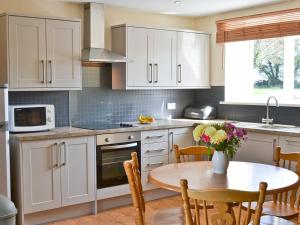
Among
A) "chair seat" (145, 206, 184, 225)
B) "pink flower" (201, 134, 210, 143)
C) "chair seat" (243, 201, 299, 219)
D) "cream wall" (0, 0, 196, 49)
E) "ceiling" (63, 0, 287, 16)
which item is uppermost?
"ceiling" (63, 0, 287, 16)

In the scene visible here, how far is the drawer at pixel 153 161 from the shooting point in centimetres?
484

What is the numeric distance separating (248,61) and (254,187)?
3270 mm

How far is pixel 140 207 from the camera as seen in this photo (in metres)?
2.69

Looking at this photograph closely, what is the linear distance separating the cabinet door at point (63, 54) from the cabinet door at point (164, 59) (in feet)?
3.66

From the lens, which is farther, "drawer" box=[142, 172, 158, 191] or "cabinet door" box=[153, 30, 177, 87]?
"cabinet door" box=[153, 30, 177, 87]

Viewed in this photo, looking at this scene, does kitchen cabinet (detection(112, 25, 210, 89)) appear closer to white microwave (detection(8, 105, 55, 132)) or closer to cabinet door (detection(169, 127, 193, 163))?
cabinet door (detection(169, 127, 193, 163))

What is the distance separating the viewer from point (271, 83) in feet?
17.3

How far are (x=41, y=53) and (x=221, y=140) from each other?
2.32 meters

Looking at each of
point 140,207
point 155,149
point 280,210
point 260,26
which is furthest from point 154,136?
point 140,207

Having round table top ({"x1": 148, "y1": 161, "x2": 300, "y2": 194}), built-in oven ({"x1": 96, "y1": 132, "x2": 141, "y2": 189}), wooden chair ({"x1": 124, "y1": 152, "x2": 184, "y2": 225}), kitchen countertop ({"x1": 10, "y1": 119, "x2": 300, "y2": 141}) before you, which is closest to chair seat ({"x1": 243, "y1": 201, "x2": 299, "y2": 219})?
round table top ({"x1": 148, "y1": 161, "x2": 300, "y2": 194})

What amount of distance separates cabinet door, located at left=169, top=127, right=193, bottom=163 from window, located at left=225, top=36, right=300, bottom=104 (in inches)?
34.1

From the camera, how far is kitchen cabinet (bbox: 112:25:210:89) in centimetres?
500

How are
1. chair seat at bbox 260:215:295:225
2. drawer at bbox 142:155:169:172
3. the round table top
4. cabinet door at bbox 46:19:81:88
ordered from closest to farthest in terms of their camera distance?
1. the round table top
2. chair seat at bbox 260:215:295:225
3. cabinet door at bbox 46:19:81:88
4. drawer at bbox 142:155:169:172

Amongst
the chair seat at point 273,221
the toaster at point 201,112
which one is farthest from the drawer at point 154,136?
the chair seat at point 273,221
